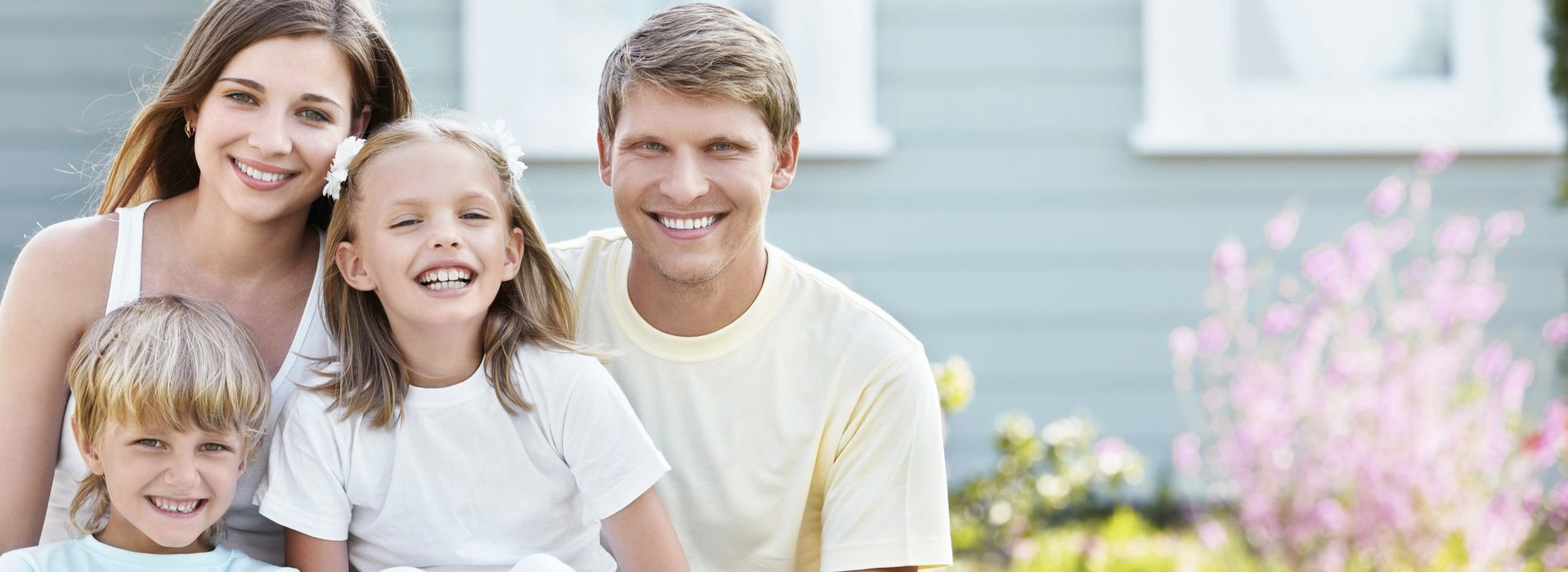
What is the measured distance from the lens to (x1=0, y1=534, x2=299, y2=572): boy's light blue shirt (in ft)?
6.95

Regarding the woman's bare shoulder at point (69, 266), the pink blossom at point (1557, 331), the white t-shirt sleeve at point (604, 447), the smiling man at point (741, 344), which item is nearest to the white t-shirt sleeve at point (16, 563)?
the woman's bare shoulder at point (69, 266)

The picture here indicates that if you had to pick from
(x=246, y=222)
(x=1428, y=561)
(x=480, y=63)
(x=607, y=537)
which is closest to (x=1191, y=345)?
(x=1428, y=561)

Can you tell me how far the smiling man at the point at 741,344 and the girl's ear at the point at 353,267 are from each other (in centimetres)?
38

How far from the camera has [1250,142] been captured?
477 cm

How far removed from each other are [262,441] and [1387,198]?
3.49m

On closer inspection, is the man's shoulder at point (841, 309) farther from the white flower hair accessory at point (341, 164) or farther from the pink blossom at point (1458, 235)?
the pink blossom at point (1458, 235)

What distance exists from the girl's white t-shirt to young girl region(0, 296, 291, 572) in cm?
9

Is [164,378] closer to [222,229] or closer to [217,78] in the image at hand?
[222,229]

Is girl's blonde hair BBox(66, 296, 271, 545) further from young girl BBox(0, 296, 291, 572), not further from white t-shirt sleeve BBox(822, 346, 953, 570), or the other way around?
white t-shirt sleeve BBox(822, 346, 953, 570)

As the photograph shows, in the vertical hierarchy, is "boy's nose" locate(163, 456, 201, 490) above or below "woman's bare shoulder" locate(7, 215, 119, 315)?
below

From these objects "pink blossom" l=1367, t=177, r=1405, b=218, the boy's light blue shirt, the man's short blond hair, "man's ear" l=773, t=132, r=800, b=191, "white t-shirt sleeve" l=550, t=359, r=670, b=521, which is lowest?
the boy's light blue shirt

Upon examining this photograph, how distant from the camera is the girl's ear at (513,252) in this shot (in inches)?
89.4

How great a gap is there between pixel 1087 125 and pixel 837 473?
2.74 m

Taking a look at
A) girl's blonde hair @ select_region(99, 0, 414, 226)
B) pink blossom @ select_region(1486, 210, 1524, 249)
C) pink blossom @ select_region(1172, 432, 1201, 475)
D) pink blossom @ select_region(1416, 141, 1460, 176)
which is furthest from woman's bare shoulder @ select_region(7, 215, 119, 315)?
pink blossom @ select_region(1486, 210, 1524, 249)
